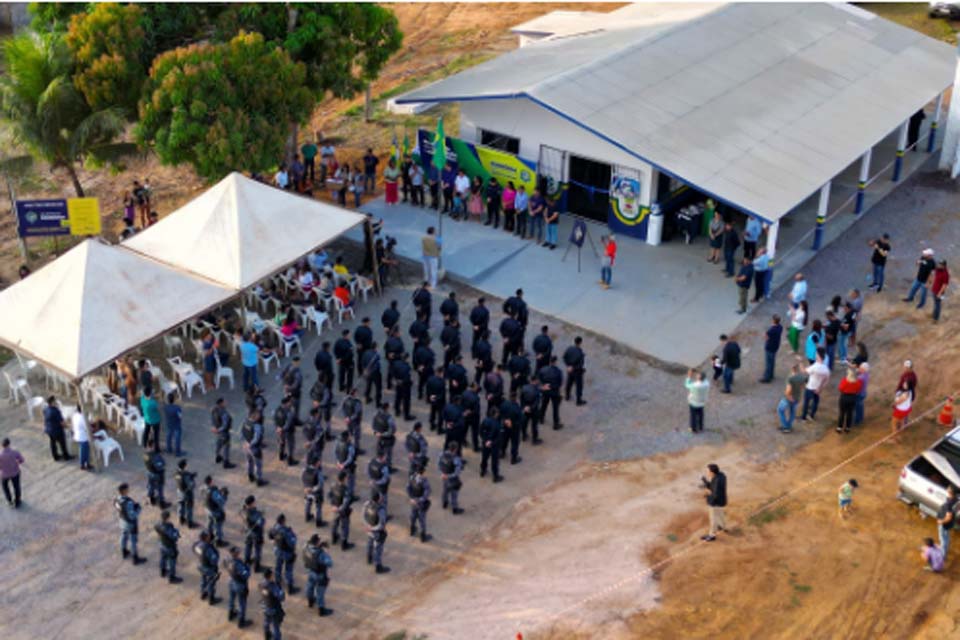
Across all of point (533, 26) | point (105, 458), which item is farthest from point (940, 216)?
point (105, 458)

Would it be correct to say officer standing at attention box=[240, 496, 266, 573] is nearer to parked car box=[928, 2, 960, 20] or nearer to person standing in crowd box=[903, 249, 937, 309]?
person standing in crowd box=[903, 249, 937, 309]

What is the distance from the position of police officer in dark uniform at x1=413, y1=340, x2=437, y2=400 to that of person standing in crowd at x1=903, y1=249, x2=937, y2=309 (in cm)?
1010

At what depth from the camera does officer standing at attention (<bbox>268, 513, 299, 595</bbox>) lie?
15320 millimetres

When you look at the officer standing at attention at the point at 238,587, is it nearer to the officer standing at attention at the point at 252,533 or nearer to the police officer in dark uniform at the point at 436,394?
the officer standing at attention at the point at 252,533

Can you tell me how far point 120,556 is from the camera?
16734 mm

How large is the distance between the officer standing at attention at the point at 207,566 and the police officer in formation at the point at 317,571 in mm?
1231

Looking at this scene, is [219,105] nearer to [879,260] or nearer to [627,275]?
[627,275]

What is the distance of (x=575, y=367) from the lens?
64.2 feet

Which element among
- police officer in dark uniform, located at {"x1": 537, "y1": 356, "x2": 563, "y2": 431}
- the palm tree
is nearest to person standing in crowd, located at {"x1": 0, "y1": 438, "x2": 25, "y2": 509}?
police officer in dark uniform, located at {"x1": 537, "y1": 356, "x2": 563, "y2": 431}

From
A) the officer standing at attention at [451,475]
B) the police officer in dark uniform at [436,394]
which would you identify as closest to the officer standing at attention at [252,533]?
the officer standing at attention at [451,475]

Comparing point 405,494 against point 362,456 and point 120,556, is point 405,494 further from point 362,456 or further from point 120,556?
point 120,556

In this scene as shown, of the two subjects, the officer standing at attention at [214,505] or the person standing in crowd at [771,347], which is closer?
the officer standing at attention at [214,505]

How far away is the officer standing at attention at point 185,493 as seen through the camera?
16812mm

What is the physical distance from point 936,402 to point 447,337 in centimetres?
875
